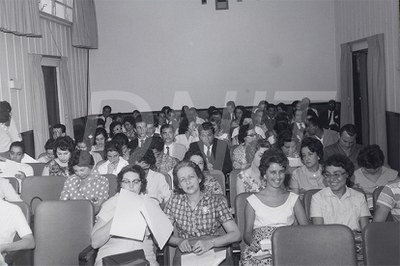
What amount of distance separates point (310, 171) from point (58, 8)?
23.4 feet

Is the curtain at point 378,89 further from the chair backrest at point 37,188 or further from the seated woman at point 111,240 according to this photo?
the seated woman at point 111,240

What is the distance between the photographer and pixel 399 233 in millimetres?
2961

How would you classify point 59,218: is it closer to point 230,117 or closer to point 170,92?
point 230,117

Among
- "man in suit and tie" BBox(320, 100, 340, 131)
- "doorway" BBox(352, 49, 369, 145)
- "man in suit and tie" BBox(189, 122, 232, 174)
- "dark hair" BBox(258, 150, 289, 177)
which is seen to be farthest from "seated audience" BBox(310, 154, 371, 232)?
"man in suit and tie" BBox(320, 100, 340, 131)

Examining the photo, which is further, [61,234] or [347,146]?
[347,146]

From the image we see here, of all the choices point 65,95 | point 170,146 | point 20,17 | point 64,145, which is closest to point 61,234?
point 64,145

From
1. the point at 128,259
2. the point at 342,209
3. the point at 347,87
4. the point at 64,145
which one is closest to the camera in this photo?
the point at 128,259

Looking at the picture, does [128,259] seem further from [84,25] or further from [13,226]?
[84,25]

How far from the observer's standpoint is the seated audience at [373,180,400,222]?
11.1ft

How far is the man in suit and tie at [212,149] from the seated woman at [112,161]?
54.7 inches

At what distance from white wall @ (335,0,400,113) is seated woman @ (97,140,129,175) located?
468 cm

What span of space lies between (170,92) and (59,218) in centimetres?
905

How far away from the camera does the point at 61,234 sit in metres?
3.69

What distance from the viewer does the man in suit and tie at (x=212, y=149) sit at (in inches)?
259
